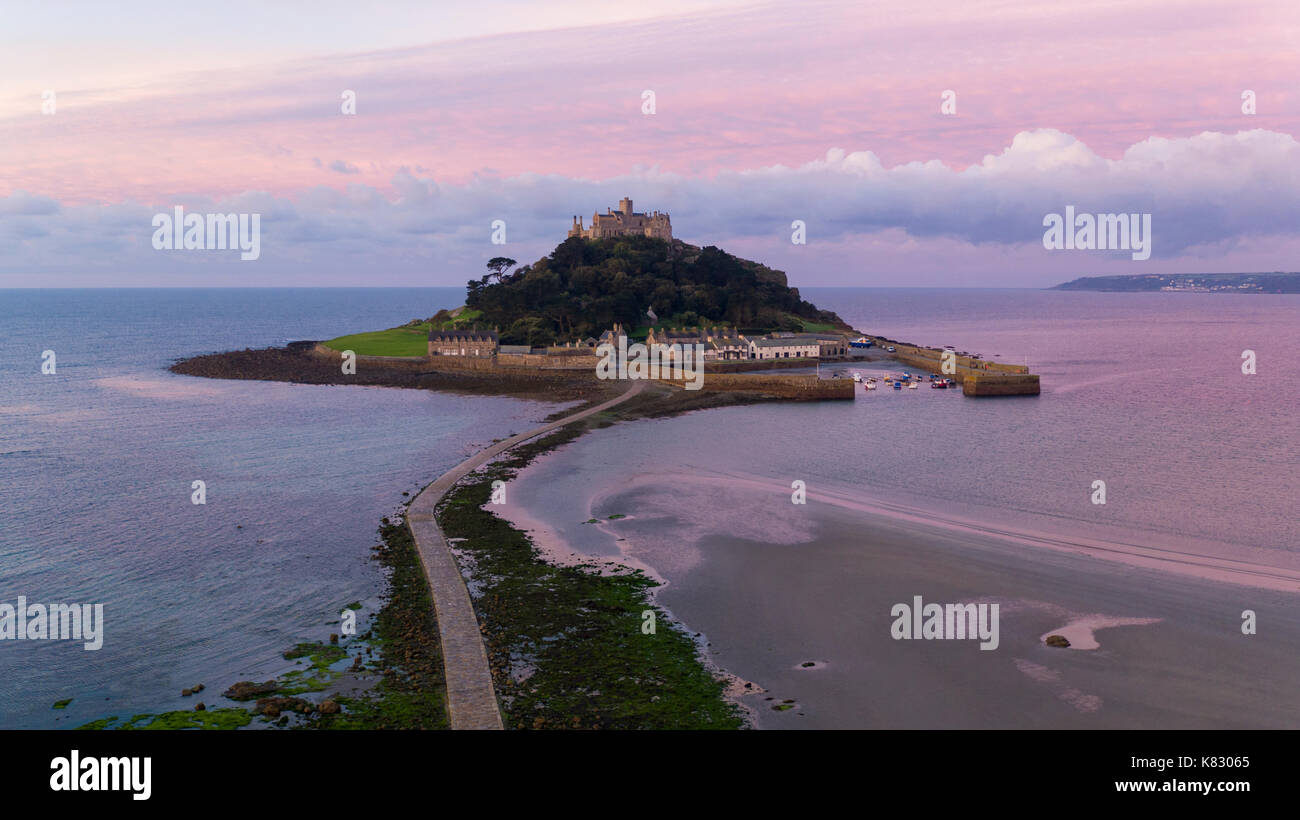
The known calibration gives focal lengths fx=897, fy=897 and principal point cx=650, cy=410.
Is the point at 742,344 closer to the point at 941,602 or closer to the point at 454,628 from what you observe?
the point at 941,602

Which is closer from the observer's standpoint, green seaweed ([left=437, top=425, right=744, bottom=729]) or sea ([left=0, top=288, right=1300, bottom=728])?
green seaweed ([left=437, top=425, right=744, bottom=729])

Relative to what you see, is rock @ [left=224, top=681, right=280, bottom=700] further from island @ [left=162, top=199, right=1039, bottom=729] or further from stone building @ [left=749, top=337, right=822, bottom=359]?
stone building @ [left=749, top=337, right=822, bottom=359]

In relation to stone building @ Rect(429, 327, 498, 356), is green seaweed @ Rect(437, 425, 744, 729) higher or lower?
lower

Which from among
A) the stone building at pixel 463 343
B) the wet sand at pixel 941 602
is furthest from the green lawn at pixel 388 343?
the wet sand at pixel 941 602

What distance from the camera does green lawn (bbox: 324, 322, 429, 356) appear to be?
10375 cm

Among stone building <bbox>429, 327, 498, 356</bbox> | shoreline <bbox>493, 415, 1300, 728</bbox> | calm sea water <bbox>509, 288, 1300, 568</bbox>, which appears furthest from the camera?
stone building <bbox>429, 327, 498, 356</bbox>


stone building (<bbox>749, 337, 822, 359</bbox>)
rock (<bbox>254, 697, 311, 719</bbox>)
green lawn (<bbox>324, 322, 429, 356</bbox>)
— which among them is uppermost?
green lawn (<bbox>324, 322, 429, 356</bbox>)

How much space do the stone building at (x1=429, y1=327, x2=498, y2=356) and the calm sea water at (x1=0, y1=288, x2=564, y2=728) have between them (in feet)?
50.9

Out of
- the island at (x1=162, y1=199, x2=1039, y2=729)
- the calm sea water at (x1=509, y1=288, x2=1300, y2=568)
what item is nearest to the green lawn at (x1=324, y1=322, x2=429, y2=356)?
the island at (x1=162, y1=199, x2=1039, y2=729)

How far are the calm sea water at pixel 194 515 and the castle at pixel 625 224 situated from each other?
65225 mm

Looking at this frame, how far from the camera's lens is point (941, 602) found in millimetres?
27125
